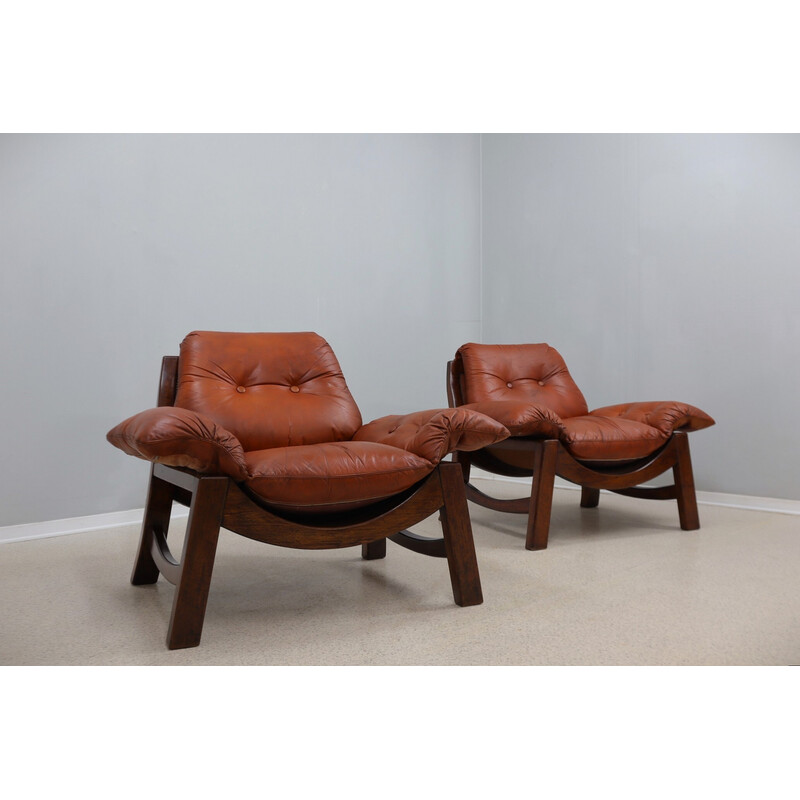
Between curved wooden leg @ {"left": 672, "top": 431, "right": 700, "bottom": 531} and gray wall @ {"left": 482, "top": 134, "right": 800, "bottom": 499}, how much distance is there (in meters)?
0.78

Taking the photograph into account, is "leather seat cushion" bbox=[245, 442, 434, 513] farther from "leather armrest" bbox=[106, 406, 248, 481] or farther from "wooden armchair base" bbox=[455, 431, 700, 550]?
"wooden armchair base" bbox=[455, 431, 700, 550]

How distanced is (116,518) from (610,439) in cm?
216

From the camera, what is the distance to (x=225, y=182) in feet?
12.0

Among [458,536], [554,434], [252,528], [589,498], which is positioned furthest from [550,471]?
[252,528]

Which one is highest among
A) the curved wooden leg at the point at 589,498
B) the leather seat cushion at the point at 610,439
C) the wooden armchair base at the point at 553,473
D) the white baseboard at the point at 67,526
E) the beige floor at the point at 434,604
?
the leather seat cushion at the point at 610,439

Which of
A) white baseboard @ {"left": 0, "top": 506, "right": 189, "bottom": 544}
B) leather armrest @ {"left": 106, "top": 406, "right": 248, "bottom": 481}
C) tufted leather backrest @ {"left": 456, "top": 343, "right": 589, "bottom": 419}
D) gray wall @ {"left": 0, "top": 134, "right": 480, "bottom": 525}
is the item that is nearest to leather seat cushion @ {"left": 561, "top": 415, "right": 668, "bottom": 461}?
tufted leather backrest @ {"left": 456, "top": 343, "right": 589, "bottom": 419}

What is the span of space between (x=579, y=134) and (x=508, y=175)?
21.0 inches

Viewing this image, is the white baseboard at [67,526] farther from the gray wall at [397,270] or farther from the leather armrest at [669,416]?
the leather armrest at [669,416]

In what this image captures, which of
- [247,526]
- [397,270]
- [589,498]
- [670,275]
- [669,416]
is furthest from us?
[397,270]

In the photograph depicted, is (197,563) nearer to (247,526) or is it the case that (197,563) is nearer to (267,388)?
(247,526)

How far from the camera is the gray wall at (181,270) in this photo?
10.0ft

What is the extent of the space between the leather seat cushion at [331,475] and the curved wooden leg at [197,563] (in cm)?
10

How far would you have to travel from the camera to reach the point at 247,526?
183 centimetres

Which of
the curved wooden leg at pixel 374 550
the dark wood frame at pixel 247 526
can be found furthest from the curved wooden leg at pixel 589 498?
the dark wood frame at pixel 247 526
